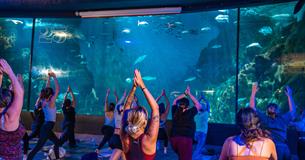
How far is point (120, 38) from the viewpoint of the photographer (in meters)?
38.2

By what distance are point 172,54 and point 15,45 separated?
63.9 ft

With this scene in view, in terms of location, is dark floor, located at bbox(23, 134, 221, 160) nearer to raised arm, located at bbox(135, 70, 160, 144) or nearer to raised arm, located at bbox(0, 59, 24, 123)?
raised arm, located at bbox(0, 59, 24, 123)

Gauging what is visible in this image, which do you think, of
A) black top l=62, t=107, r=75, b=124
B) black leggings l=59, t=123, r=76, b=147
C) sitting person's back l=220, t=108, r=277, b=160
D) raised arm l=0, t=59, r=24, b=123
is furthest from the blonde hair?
black top l=62, t=107, r=75, b=124

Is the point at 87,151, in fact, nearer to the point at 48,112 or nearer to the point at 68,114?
the point at 68,114

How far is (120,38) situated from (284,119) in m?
34.8

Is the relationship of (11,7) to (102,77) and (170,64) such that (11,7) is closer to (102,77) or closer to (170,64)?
(102,77)

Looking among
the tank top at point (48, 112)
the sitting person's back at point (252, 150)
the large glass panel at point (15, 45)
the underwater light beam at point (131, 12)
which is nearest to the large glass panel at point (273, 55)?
the underwater light beam at point (131, 12)

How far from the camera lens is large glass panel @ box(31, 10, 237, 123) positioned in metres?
27.4

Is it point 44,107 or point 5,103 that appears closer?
point 5,103

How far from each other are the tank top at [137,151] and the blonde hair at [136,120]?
85mm

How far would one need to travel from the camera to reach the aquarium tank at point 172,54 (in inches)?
723

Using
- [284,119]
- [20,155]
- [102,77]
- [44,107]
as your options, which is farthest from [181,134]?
[102,77]

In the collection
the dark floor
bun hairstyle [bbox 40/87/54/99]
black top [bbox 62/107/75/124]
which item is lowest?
the dark floor

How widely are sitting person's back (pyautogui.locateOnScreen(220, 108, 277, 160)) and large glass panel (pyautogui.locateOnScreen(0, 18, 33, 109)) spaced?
18.3 m
